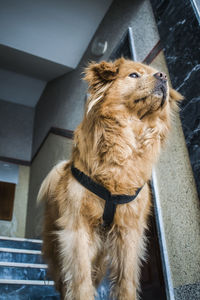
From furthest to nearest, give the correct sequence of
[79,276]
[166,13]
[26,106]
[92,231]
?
[26,106], [166,13], [92,231], [79,276]

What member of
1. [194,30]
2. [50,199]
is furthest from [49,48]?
[50,199]

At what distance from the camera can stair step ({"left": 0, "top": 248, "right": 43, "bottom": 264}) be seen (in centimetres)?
255

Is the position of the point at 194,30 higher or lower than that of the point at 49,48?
lower

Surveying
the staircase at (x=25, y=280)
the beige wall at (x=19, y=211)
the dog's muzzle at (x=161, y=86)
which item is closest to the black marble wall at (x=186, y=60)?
the dog's muzzle at (x=161, y=86)

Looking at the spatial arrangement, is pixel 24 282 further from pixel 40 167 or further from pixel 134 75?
pixel 40 167

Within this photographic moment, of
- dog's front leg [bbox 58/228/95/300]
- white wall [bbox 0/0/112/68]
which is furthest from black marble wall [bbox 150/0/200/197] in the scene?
white wall [bbox 0/0/112/68]

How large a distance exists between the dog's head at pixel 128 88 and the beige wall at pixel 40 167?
9.66 feet

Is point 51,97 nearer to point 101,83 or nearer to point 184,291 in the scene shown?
point 101,83

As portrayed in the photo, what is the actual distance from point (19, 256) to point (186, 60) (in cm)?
249

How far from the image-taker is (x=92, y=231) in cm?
135

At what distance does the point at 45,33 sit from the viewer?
484 cm

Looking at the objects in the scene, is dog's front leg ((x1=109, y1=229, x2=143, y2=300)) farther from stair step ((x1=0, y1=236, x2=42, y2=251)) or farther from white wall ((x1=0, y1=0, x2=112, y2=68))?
white wall ((x1=0, y1=0, x2=112, y2=68))

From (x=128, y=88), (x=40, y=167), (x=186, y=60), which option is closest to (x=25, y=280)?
(x=128, y=88)

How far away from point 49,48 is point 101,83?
13.4 ft
